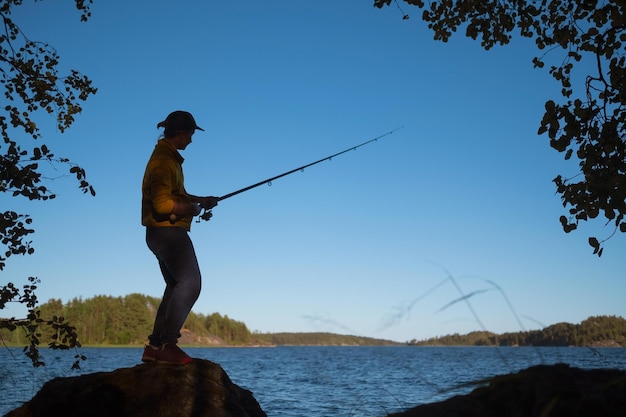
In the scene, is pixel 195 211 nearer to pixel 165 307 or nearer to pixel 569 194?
pixel 165 307

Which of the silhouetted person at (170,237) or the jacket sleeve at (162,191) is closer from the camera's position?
the jacket sleeve at (162,191)

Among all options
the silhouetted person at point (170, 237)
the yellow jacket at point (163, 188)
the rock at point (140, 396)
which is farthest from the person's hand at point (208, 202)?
the rock at point (140, 396)

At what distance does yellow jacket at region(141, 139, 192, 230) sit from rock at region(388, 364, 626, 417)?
147 inches

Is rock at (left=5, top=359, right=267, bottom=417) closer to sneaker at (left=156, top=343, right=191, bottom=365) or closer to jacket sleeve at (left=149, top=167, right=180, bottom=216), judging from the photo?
sneaker at (left=156, top=343, right=191, bottom=365)

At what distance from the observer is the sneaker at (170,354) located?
6.12 meters

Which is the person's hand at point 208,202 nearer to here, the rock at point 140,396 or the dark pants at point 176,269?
the dark pants at point 176,269

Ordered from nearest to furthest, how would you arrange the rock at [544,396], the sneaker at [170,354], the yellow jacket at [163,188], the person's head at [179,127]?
1. the rock at [544,396]
2. the yellow jacket at [163,188]
3. the sneaker at [170,354]
4. the person's head at [179,127]

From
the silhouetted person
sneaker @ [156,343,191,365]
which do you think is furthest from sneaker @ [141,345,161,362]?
sneaker @ [156,343,191,365]

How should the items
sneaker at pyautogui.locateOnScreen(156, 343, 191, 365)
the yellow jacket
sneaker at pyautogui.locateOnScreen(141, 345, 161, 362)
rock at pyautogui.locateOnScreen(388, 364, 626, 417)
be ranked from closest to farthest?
rock at pyautogui.locateOnScreen(388, 364, 626, 417), the yellow jacket, sneaker at pyautogui.locateOnScreen(156, 343, 191, 365), sneaker at pyautogui.locateOnScreen(141, 345, 161, 362)

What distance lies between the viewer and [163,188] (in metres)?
5.91

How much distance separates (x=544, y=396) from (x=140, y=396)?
4.54 metres

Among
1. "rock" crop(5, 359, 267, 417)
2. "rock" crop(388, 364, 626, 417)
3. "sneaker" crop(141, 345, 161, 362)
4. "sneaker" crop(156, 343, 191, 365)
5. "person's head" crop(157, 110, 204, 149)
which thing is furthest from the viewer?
"person's head" crop(157, 110, 204, 149)

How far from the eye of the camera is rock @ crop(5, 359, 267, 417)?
5.73m

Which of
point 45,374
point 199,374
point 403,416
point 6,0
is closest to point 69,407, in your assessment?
point 199,374
